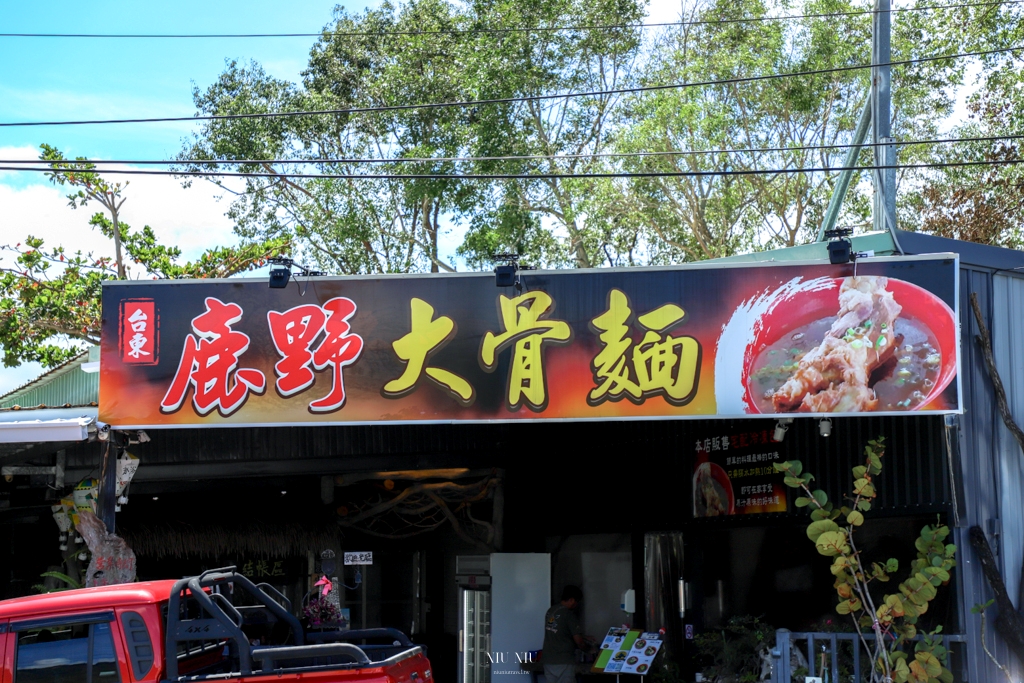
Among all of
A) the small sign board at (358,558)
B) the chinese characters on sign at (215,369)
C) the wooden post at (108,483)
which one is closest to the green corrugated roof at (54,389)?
the small sign board at (358,558)

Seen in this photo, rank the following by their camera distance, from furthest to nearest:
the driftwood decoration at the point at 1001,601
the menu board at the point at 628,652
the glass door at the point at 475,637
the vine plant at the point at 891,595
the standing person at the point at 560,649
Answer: the glass door at the point at 475,637 → the standing person at the point at 560,649 → the menu board at the point at 628,652 → the driftwood decoration at the point at 1001,601 → the vine plant at the point at 891,595

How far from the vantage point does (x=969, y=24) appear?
83.6 ft

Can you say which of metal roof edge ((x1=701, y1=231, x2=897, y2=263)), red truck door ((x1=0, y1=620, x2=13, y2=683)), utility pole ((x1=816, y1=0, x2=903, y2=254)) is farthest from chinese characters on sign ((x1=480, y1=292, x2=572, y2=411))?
red truck door ((x1=0, y1=620, x2=13, y2=683))

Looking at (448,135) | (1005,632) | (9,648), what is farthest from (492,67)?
(9,648)

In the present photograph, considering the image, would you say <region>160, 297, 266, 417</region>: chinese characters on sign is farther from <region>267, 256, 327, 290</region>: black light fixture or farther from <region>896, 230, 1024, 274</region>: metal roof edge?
<region>896, 230, 1024, 274</region>: metal roof edge

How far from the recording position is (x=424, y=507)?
1775 centimetres

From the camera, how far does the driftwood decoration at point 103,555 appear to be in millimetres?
10250

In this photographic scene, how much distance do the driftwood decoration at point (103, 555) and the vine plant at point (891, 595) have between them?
6296mm

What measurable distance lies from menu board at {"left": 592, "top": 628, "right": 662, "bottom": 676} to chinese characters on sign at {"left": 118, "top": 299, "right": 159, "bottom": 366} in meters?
6.18

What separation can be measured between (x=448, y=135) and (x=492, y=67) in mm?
2738

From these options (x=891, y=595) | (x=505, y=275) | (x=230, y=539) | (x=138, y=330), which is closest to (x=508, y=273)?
(x=505, y=275)

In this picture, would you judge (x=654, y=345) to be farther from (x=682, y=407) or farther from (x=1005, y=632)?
(x=1005, y=632)

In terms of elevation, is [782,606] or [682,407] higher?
[682,407]

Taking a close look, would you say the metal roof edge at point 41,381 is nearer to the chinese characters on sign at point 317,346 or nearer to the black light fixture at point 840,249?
the chinese characters on sign at point 317,346
